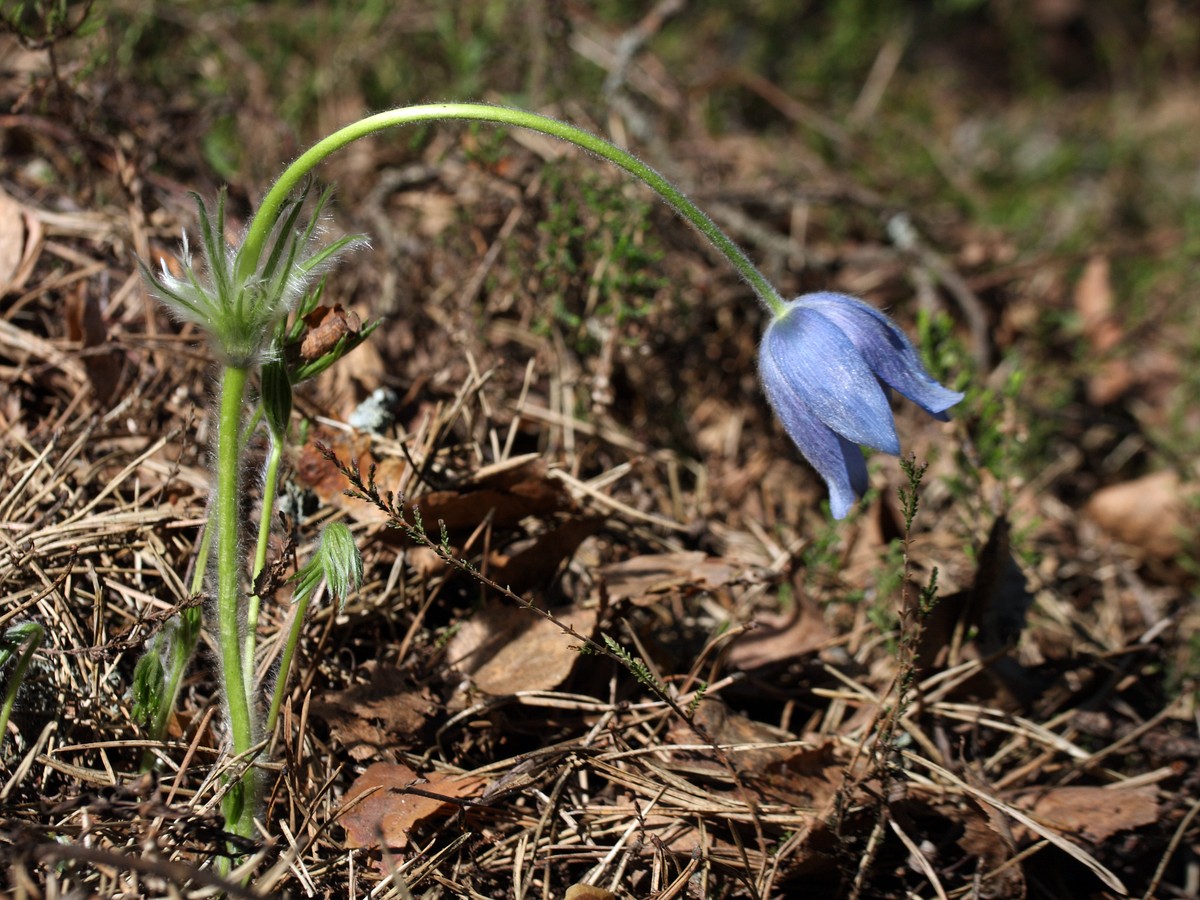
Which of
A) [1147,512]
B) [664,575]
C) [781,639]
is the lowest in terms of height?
[1147,512]

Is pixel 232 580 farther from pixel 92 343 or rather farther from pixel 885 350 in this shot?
pixel 885 350

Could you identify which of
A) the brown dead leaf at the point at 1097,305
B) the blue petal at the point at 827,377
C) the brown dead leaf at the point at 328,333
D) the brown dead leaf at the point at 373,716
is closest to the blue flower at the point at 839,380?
the blue petal at the point at 827,377

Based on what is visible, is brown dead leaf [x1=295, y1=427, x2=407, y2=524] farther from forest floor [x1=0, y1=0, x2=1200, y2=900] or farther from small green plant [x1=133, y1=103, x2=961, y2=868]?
small green plant [x1=133, y1=103, x2=961, y2=868]

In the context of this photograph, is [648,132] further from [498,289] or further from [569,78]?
[498,289]

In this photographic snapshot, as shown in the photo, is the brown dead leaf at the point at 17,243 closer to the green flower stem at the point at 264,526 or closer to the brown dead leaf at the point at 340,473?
the brown dead leaf at the point at 340,473

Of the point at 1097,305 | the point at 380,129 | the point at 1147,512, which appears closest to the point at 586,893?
the point at 380,129

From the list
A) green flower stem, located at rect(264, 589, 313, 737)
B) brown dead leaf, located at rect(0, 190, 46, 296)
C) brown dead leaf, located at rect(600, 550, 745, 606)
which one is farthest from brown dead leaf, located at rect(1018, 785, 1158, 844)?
brown dead leaf, located at rect(0, 190, 46, 296)
